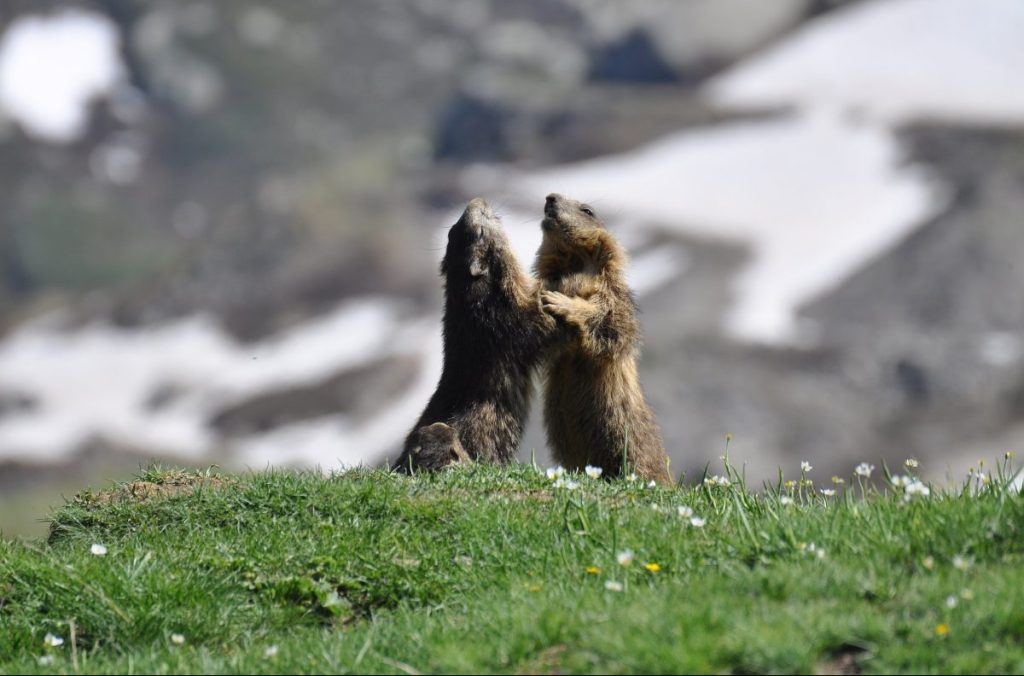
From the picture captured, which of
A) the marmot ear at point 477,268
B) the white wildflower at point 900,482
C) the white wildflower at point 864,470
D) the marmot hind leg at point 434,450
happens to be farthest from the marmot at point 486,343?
the white wildflower at point 900,482

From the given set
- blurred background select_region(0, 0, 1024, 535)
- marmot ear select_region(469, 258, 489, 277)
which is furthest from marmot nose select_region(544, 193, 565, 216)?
blurred background select_region(0, 0, 1024, 535)

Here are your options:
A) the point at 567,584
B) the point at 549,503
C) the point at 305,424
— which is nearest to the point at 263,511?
the point at 549,503

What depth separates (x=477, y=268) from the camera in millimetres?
13836

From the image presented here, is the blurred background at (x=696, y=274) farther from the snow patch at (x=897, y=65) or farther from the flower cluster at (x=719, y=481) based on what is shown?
the flower cluster at (x=719, y=481)

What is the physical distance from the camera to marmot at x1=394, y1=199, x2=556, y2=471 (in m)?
13.2

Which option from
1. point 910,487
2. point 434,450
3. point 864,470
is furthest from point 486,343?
point 910,487

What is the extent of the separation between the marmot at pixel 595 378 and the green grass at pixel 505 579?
2.55 meters

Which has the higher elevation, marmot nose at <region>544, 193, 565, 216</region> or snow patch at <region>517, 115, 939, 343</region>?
snow patch at <region>517, 115, 939, 343</region>

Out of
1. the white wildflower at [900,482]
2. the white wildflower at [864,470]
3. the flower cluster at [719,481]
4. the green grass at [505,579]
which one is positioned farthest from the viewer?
the flower cluster at [719,481]

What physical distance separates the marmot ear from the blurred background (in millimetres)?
52760

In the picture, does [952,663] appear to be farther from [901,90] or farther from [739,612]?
[901,90]

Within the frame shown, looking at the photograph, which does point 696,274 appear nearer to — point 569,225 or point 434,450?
point 569,225

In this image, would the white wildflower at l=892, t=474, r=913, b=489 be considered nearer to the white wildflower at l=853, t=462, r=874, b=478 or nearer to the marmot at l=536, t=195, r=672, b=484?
the white wildflower at l=853, t=462, r=874, b=478

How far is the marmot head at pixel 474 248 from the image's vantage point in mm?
13859
